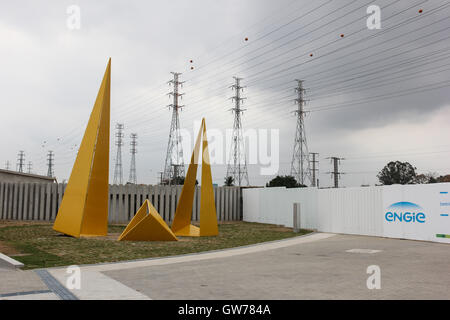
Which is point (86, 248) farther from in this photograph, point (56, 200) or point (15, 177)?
point (15, 177)

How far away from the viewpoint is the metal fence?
87.4 feet

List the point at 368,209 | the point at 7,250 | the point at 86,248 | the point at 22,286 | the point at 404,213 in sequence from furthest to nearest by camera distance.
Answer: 1. the point at 368,209
2. the point at 404,213
3. the point at 86,248
4. the point at 7,250
5. the point at 22,286

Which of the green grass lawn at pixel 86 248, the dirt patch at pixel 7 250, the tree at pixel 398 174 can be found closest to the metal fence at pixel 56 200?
the green grass lawn at pixel 86 248

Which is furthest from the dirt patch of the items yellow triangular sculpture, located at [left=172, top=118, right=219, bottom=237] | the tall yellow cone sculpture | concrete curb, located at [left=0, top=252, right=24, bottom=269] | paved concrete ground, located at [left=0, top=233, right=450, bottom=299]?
yellow triangular sculpture, located at [left=172, top=118, right=219, bottom=237]

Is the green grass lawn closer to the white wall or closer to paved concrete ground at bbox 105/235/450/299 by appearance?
paved concrete ground at bbox 105/235/450/299

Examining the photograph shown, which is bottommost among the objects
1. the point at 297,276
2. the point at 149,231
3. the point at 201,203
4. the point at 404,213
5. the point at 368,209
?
the point at 297,276

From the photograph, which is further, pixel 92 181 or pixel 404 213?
pixel 404 213

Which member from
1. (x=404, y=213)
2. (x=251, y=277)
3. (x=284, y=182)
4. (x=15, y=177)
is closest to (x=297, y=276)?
(x=251, y=277)

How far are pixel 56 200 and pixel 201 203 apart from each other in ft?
45.1

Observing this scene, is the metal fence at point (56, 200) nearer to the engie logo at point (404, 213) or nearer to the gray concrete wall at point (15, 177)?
the gray concrete wall at point (15, 177)

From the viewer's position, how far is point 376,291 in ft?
22.7

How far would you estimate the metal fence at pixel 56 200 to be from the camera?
26.6 meters

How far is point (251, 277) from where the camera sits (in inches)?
323
